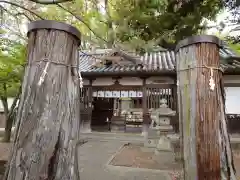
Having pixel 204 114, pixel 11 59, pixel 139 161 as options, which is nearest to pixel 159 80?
pixel 139 161

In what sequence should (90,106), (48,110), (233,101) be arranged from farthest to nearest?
(90,106) → (233,101) → (48,110)

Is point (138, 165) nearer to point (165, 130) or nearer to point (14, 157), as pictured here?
point (165, 130)

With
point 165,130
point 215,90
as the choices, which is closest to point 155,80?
point 165,130

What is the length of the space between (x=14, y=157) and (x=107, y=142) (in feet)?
26.6

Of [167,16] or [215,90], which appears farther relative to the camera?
[167,16]

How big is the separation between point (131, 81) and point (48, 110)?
918cm

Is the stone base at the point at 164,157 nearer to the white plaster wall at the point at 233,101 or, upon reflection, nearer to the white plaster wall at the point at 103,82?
the white plaster wall at the point at 233,101

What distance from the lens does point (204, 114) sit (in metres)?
1.45

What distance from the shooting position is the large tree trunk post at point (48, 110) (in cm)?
133

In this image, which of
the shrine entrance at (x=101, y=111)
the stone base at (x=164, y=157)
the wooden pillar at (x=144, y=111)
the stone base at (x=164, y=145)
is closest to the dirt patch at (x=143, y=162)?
the stone base at (x=164, y=157)

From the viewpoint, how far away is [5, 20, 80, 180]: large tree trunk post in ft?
4.37

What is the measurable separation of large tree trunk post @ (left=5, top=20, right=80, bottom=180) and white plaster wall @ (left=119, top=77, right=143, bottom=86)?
29.1ft

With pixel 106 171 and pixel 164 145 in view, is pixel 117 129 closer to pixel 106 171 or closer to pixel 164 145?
pixel 164 145

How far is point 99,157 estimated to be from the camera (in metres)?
6.50
